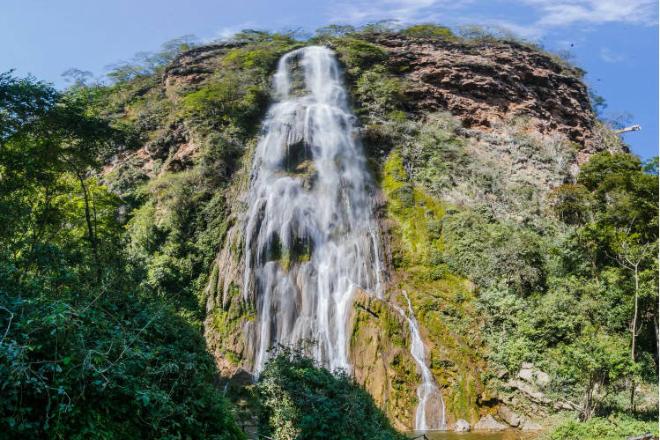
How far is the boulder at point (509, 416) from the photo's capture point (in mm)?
15320

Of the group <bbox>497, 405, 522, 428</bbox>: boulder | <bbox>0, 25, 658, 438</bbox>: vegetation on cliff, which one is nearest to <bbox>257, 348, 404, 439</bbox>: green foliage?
<bbox>0, 25, 658, 438</bbox>: vegetation on cliff

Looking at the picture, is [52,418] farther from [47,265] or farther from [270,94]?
[270,94]

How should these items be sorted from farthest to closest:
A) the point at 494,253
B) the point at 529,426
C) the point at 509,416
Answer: the point at 494,253 → the point at 509,416 → the point at 529,426

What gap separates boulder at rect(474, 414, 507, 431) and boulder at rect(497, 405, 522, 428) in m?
0.23

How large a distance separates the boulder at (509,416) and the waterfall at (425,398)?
6.15ft

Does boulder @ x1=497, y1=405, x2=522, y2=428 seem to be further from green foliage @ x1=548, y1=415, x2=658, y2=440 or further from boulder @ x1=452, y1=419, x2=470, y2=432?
green foliage @ x1=548, y1=415, x2=658, y2=440

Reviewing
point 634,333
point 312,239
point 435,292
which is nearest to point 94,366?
point 435,292

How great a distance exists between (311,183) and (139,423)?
774 inches

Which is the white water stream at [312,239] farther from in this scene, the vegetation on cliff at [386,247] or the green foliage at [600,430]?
the green foliage at [600,430]

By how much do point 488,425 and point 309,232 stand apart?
10546 mm

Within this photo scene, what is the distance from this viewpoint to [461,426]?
15484mm

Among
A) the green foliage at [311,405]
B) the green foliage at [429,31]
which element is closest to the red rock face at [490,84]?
the green foliage at [429,31]

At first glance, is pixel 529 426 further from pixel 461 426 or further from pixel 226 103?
pixel 226 103

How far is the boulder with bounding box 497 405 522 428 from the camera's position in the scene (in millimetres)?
15320
